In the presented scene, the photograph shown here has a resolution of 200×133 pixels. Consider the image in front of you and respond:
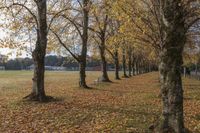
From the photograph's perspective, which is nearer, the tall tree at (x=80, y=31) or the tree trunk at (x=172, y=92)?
the tree trunk at (x=172, y=92)

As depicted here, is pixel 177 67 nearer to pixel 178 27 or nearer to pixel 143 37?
pixel 178 27

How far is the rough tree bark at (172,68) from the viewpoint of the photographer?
37.7 ft

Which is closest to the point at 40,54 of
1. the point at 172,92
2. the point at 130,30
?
the point at 130,30

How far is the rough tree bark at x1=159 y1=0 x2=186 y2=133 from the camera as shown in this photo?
1150cm

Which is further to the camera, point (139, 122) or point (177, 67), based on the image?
point (139, 122)

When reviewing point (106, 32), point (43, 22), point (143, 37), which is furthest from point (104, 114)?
point (106, 32)

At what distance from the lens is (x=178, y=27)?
11633 mm

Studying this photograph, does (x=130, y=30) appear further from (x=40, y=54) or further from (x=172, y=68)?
(x=172, y=68)

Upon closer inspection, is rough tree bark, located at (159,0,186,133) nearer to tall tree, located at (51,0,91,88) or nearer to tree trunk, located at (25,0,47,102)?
tree trunk, located at (25,0,47,102)

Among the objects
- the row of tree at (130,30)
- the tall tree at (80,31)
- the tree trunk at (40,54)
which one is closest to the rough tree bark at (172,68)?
the row of tree at (130,30)

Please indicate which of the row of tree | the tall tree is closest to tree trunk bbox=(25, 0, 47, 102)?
the row of tree

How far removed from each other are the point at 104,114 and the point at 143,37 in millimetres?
12753

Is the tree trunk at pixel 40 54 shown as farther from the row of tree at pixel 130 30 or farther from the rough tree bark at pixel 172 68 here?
the rough tree bark at pixel 172 68

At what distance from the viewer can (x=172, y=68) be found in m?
11.6
